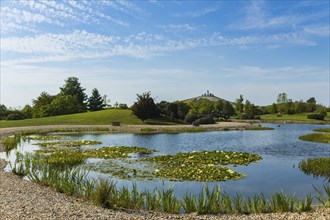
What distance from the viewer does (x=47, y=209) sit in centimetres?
986

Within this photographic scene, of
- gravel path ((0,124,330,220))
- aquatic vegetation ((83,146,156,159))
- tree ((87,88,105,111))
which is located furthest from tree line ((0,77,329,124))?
gravel path ((0,124,330,220))

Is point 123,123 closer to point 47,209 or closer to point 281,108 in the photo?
point 47,209

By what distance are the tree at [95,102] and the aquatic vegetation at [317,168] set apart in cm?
8432

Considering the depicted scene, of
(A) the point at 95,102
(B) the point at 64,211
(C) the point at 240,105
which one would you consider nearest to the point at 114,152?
(B) the point at 64,211

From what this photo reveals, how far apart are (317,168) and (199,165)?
6.63m

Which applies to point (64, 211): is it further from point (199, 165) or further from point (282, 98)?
point (282, 98)

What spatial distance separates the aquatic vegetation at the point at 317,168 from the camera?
17.9 metres

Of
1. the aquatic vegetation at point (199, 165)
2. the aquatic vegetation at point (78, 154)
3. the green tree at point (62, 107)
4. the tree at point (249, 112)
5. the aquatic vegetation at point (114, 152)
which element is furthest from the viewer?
the tree at point (249, 112)

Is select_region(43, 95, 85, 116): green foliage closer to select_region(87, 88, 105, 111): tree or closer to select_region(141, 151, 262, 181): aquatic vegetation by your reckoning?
select_region(87, 88, 105, 111): tree

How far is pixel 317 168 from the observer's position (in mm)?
18672

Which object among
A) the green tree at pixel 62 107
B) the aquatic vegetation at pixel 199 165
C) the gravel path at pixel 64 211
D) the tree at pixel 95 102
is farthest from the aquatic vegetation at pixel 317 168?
the tree at pixel 95 102

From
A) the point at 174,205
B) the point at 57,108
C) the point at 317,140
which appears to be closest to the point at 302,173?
the point at 174,205

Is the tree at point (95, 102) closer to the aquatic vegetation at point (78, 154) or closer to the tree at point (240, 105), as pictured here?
the tree at point (240, 105)

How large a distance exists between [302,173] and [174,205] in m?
10.5
